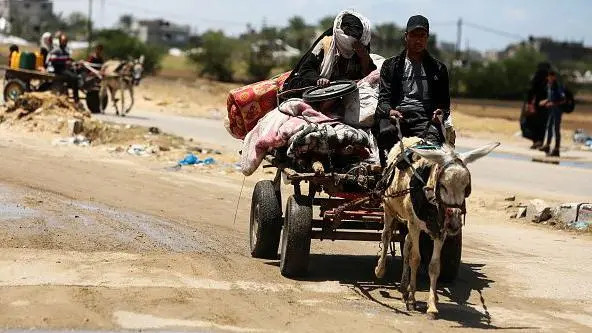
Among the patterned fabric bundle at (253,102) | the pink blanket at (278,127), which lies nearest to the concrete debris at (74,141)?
the patterned fabric bundle at (253,102)

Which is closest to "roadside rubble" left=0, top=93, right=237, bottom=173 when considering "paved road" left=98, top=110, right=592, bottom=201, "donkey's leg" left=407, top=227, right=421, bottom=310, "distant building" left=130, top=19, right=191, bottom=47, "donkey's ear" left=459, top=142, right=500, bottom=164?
"paved road" left=98, top=110, right=592, bottom=201

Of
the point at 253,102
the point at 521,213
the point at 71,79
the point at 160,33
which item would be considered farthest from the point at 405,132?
the point at 160,33

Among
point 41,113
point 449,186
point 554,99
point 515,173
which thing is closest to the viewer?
point 449,186

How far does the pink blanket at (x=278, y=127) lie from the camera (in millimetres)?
9570

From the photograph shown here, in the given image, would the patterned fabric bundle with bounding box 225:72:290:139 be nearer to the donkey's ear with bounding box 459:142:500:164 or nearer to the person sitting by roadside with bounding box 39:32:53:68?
the donkey's ear with bounding box 459:142:500:164

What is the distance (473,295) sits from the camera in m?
Answer: 9.02

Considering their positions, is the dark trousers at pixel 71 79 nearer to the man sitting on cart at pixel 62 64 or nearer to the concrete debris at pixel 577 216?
the man sitting on cart at pixel 62 64

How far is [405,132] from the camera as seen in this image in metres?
9.19

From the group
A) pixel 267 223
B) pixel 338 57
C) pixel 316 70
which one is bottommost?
pixel 267 223

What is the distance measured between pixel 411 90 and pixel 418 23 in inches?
26.0

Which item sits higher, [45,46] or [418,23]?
[418,23]

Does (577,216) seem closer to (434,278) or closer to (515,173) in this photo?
(434,278)

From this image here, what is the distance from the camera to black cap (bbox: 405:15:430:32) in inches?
352

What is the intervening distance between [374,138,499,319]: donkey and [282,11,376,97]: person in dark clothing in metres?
1.62
